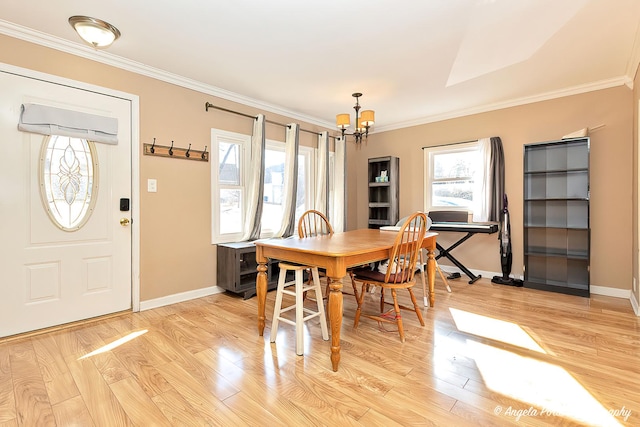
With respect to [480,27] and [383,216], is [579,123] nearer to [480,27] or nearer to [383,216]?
[480,27]

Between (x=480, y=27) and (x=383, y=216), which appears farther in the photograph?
(x=383, y=216)

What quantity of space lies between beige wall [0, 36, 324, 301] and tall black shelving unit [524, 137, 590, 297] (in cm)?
377

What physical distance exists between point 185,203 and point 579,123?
4.59 m

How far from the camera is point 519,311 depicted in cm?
301

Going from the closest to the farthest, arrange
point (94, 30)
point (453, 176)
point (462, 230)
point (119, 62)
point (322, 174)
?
point (94, 30), point (119, 62), point (462, 230), point (453, 176), point (322, 174)

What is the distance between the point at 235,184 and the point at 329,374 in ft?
8.68

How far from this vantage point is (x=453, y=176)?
466cm

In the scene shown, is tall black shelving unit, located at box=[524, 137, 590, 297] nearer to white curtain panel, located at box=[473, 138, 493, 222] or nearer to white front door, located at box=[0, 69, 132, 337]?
white curtain panel, located at box=[473, 138, 493, 222]

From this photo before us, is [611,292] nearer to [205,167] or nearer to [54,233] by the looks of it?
[205,167]

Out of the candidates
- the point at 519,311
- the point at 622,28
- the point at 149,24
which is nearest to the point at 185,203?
the point at 149,24

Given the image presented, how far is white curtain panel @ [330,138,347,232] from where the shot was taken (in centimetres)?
512

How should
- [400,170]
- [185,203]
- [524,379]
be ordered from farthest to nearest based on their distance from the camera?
[400,170] → [185,203] → [524,379]

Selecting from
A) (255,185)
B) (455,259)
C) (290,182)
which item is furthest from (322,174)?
(455,259)

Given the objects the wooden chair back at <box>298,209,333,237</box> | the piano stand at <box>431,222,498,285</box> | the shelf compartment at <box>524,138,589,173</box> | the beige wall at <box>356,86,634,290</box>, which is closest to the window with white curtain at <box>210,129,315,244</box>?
the wooden chair back at <box>298,209,333,237</box>
